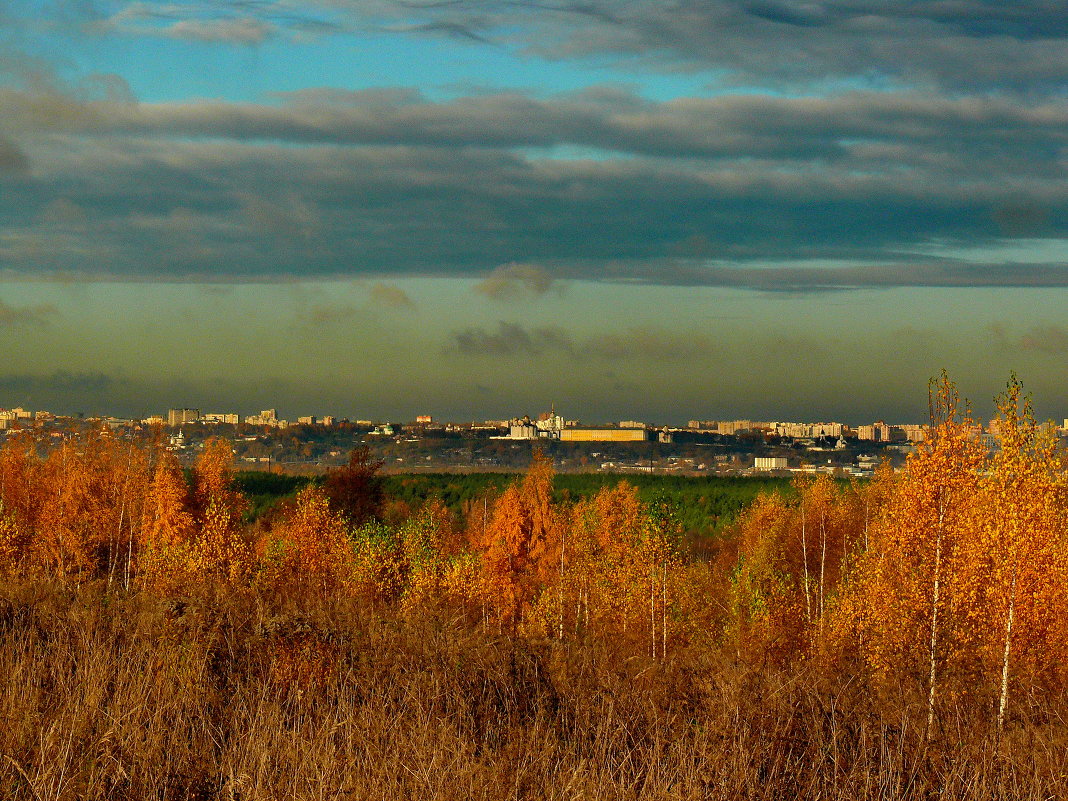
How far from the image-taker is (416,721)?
1052 cm

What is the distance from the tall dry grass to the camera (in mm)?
8758

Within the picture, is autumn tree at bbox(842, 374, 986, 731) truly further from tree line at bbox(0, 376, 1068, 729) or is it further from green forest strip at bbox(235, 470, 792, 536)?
green forest strip at bbox(235, 470, 792, 536)

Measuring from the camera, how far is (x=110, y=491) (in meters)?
77.3

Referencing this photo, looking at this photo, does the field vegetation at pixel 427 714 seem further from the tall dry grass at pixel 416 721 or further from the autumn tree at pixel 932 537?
the autumn tree at pixel 932 537

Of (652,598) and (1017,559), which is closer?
(1017,559)

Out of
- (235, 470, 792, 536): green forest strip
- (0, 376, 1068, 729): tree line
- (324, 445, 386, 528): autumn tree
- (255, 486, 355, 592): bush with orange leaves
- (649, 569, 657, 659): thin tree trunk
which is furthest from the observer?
(235, 470, 792, 536): green forest strip

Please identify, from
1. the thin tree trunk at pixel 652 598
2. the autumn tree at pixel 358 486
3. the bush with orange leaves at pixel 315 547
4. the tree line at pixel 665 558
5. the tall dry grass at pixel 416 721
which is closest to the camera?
the tall dry grass at pixel 416 721

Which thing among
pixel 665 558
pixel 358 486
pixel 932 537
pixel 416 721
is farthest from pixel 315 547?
pixel 416 721

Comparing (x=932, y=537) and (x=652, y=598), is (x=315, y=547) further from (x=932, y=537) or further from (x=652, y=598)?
(x=932, y=537)

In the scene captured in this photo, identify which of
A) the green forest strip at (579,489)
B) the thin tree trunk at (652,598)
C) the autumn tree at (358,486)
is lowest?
the green forest strip at (579,489)

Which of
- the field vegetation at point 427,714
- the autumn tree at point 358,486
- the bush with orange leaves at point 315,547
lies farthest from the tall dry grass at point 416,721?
the autumn tree at point 358,486

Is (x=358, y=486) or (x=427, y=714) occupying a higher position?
(x=427, y=714)

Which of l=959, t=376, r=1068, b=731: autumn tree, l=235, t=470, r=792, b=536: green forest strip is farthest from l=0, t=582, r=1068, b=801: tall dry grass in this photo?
l=235, t=470, r=792, b=536: green forest strip

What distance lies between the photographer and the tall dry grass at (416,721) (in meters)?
8.76
